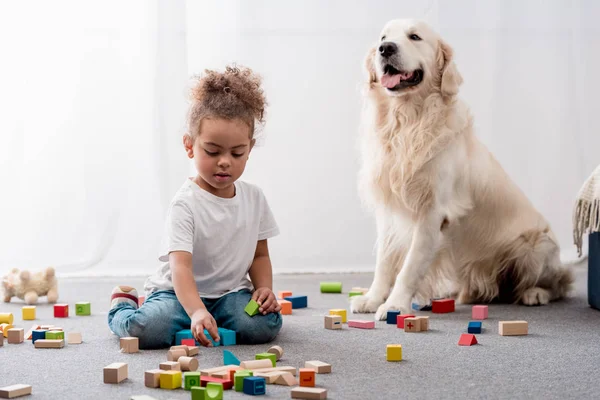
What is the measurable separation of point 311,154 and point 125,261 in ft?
3.28

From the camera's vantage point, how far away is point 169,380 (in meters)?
1.51

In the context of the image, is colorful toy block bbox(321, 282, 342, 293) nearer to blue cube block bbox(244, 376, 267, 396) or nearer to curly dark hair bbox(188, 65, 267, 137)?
curly dark hair bbox(188, 65, 267, 137)

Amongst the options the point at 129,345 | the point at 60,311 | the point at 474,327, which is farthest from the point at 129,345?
the point at 474,327

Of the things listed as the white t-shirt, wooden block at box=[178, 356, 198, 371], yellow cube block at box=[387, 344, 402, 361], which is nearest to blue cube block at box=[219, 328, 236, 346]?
the white t-shirt

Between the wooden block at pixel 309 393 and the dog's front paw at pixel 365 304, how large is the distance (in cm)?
112

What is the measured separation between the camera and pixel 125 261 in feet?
12.4

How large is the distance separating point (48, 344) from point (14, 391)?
0.52 metres

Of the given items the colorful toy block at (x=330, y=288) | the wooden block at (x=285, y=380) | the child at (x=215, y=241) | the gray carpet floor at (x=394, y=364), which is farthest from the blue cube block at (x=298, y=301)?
the wooden block at (x=285, y=380)

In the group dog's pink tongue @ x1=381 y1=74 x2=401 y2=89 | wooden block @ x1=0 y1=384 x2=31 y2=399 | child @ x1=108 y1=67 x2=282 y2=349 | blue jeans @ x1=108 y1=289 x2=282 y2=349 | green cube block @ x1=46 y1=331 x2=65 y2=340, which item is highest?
dog's pink tongue @ x1=381 y1=74 x2=401 y2=89

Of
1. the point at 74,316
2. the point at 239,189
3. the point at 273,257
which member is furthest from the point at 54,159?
the point at 239,189

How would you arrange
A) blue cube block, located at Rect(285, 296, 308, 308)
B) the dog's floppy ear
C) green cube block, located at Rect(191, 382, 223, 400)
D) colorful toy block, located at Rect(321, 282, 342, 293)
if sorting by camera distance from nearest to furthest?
green cube block, located at Rect(191, 382, 223, 400) → the dog's floppy ear → blue cube block, located at Rect(285, 296, 308, 308) → colorful toy block, located at Rect(321, 282, 342, 293)

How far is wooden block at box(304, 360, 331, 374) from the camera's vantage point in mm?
1632

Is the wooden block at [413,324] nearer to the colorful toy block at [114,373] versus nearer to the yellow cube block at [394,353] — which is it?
the yellow cube block at [394,353]

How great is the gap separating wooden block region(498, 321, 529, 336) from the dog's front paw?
1.72 feet
